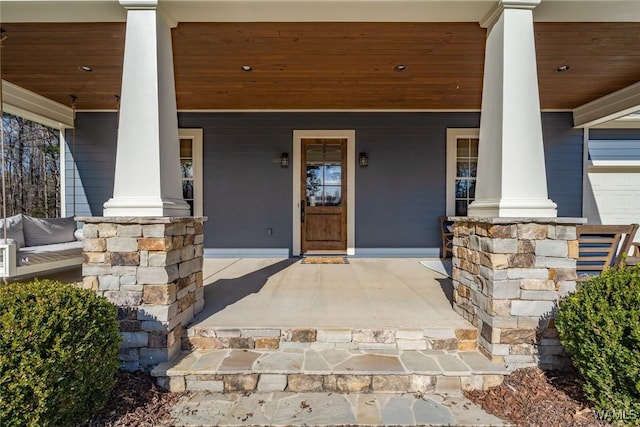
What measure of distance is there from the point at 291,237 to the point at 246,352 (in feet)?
11.2

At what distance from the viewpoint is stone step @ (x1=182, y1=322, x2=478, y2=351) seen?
248cm

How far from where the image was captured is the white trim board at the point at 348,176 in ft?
18.8

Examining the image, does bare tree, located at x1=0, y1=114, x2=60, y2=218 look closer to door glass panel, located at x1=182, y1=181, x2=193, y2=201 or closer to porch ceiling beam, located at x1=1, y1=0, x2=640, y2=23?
door glass panel, located at x1=182, y1=181, x2=193, y2=201

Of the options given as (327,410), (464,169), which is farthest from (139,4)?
(464,169)

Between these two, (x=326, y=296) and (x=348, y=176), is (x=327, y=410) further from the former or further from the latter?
(x=348, y=176)

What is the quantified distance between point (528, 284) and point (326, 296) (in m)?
1.88

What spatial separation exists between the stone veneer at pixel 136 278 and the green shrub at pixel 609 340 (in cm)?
275

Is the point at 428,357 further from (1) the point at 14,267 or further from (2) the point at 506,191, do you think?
(1) the point at 14,267

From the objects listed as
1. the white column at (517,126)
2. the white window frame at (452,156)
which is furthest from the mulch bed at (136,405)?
the white window frame at (452,156)

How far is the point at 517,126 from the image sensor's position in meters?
2.42

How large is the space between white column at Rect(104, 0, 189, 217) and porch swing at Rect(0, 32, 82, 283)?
1.67 meters

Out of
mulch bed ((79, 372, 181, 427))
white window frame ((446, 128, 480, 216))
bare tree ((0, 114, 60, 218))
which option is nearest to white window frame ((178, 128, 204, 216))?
mulch bed ((79, 372, 181, 427))

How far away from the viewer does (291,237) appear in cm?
579

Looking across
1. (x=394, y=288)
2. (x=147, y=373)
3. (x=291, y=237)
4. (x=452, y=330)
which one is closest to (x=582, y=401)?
(x=452, y=330)
